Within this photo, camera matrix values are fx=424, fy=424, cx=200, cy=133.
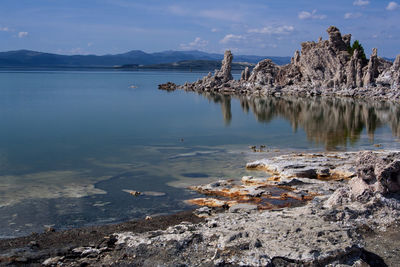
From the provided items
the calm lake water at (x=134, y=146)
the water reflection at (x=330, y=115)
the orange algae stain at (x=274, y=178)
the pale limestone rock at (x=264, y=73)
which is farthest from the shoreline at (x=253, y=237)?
the pale limestone rock at (x=264, y=73)

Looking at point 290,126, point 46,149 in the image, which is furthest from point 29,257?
point 290,126

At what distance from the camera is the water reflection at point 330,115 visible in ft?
97.7

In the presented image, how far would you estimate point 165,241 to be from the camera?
927cm

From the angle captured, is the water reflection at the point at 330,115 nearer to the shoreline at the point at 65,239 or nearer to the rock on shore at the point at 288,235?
the rock on shore at the point at 288,235

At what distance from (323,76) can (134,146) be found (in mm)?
49510

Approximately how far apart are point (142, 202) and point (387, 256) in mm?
7863

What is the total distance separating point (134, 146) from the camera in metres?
24.6

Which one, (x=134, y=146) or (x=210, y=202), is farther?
(x=134, y=146)

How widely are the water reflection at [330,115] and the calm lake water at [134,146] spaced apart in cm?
10

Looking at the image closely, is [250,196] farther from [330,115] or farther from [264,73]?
[264,73]

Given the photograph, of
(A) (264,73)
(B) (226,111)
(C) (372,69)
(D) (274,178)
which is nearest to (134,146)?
(D) (274,178)

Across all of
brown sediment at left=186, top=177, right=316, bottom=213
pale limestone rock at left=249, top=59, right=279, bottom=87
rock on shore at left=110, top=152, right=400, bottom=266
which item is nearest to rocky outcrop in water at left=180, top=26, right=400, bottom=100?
pale limestone rock at left=249, top=59, right=279, bottom=87

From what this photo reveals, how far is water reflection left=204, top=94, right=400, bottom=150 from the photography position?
2977 cm

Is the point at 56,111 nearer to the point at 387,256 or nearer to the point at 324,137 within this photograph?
the point at 324,137
